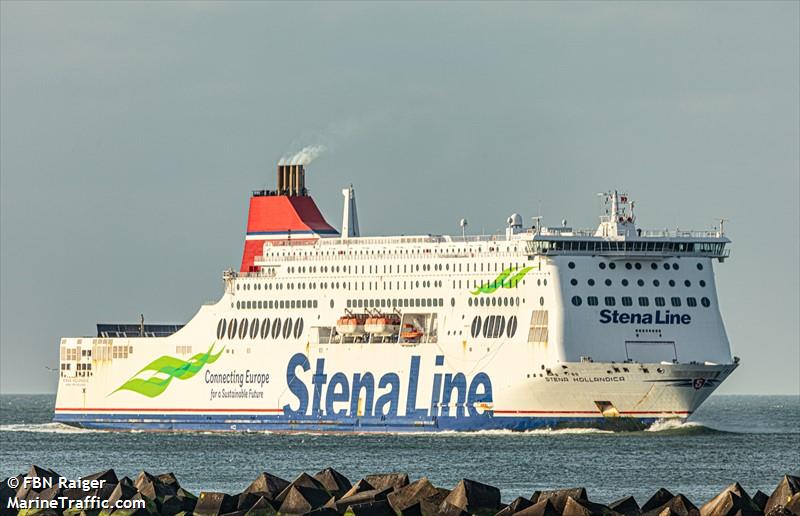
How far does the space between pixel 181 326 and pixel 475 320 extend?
14352 millimetres

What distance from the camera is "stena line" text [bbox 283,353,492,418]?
54.5 meters

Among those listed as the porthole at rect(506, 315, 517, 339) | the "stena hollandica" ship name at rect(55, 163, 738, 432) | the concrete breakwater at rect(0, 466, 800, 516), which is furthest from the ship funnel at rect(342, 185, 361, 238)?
the concrete breakwater at rect(0, 466, 800, 516)

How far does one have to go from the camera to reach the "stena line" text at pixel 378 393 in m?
54.5

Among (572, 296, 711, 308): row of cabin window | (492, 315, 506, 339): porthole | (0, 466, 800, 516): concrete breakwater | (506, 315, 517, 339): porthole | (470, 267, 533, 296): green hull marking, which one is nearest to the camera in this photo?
(0, 466, 800, 516): concrete breakwater

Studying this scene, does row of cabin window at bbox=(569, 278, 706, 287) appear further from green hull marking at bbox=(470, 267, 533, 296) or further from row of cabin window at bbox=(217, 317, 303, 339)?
row of cabin window at bbox=(217, 317, 303, 339)

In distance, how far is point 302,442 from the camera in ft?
178

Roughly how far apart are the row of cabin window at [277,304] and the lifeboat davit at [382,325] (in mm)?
2851

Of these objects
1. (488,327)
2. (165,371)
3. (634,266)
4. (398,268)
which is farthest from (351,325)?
(634,266)

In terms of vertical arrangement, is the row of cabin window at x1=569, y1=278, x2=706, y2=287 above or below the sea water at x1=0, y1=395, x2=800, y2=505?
above

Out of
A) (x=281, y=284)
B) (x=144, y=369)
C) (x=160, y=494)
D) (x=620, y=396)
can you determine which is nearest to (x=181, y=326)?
(x=144, y=369)

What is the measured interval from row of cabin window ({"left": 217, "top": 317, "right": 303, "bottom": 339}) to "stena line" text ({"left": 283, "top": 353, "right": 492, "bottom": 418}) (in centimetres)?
96

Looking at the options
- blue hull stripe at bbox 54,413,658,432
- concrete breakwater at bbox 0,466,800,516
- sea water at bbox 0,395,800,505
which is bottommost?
concrete breakwater at bbox 0,466,800,516

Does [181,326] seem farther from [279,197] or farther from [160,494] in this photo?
[160,494]

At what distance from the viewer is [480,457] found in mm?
47062
